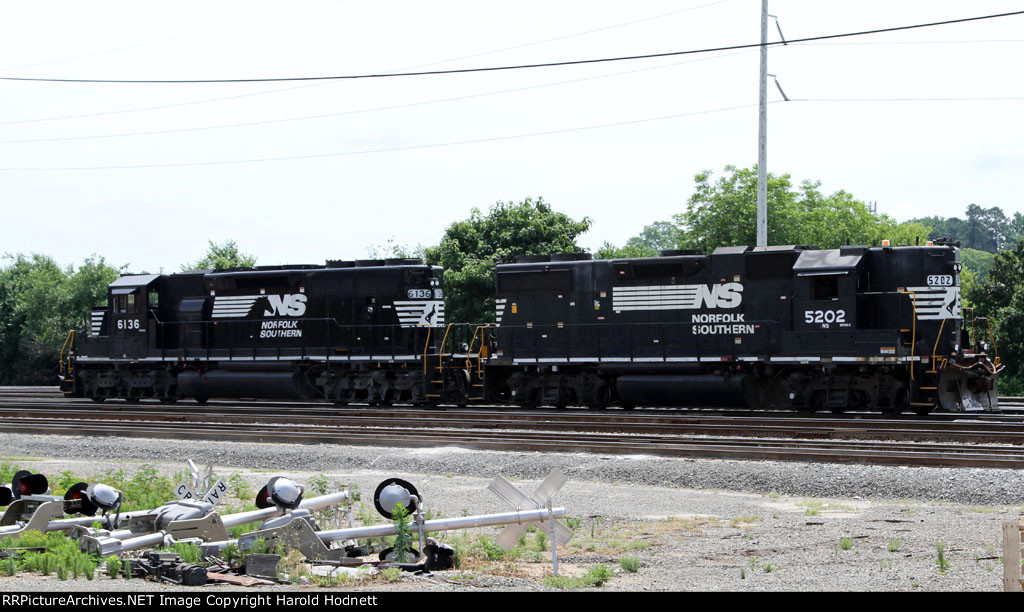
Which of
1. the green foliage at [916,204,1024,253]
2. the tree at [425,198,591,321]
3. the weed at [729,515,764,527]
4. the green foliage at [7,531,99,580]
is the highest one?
the green foliage at [916,204,1024,253]

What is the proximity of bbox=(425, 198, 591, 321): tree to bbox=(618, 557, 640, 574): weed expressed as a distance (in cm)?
2981

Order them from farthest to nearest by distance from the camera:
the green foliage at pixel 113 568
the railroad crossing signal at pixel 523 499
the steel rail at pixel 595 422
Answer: the steel rail at pixel 595 422 < the railroad crossing signal at pixel 523 499 < the green foliage at pixel 113 568

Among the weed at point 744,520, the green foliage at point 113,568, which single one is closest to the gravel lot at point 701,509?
the weed at point 744,520

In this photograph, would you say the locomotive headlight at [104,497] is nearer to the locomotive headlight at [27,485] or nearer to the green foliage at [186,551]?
the locomotive headlight at [27,485]

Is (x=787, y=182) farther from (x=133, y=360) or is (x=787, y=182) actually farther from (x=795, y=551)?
(x=795, y=551)

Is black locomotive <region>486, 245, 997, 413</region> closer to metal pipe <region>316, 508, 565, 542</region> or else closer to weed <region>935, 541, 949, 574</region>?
weed <region>935, 541, 949, 574</region>

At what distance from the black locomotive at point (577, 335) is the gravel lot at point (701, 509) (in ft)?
24.9

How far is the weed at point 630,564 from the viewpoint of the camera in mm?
8055

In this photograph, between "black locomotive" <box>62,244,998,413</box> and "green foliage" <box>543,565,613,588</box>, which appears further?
"black locomotive" <box>62,244,998,413</box>

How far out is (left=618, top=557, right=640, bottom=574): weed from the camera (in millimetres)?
8055

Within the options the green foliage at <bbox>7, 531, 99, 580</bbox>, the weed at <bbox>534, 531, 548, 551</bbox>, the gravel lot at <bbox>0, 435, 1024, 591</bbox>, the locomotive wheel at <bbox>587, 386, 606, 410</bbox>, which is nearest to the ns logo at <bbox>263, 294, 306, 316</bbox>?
the locomotive wheel at <bbox>587, 386, 606, 410</bbox>

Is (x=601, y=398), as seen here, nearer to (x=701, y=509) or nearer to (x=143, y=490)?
(x=701, y=509)

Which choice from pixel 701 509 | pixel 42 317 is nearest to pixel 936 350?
pixel 701 509
